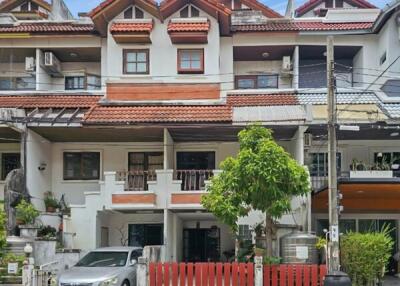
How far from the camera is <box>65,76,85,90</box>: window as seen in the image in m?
29.0

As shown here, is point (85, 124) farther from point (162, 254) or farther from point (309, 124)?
point (309, 124)

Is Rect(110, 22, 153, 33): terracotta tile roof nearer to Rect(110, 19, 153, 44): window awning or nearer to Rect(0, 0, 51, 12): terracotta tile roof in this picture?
Rect(110, 19, 153, 44): window awning

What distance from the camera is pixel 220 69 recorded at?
90.4 ft

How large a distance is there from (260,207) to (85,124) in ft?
27.9

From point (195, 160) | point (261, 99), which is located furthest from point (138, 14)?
point (195, 160)

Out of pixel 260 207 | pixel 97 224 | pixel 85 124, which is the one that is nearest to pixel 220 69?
pixel 85 124

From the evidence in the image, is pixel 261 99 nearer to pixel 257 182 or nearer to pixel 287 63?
pixel 287 63

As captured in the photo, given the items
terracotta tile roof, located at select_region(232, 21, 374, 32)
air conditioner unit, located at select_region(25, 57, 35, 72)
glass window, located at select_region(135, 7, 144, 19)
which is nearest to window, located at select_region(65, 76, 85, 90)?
air conditioner unit, located at select_region(25, 57, 35, 72)

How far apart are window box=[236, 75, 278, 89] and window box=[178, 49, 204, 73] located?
2685 mm

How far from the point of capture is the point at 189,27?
26.1m

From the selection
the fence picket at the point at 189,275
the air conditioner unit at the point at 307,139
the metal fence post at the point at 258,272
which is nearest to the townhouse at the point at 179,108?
the air conditioner unit at the point at 307,139

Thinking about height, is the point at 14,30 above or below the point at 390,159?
above

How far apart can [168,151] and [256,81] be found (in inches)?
256

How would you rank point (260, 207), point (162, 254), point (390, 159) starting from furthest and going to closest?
point (390, 159) → point (162, 254) → point (260, 207)
